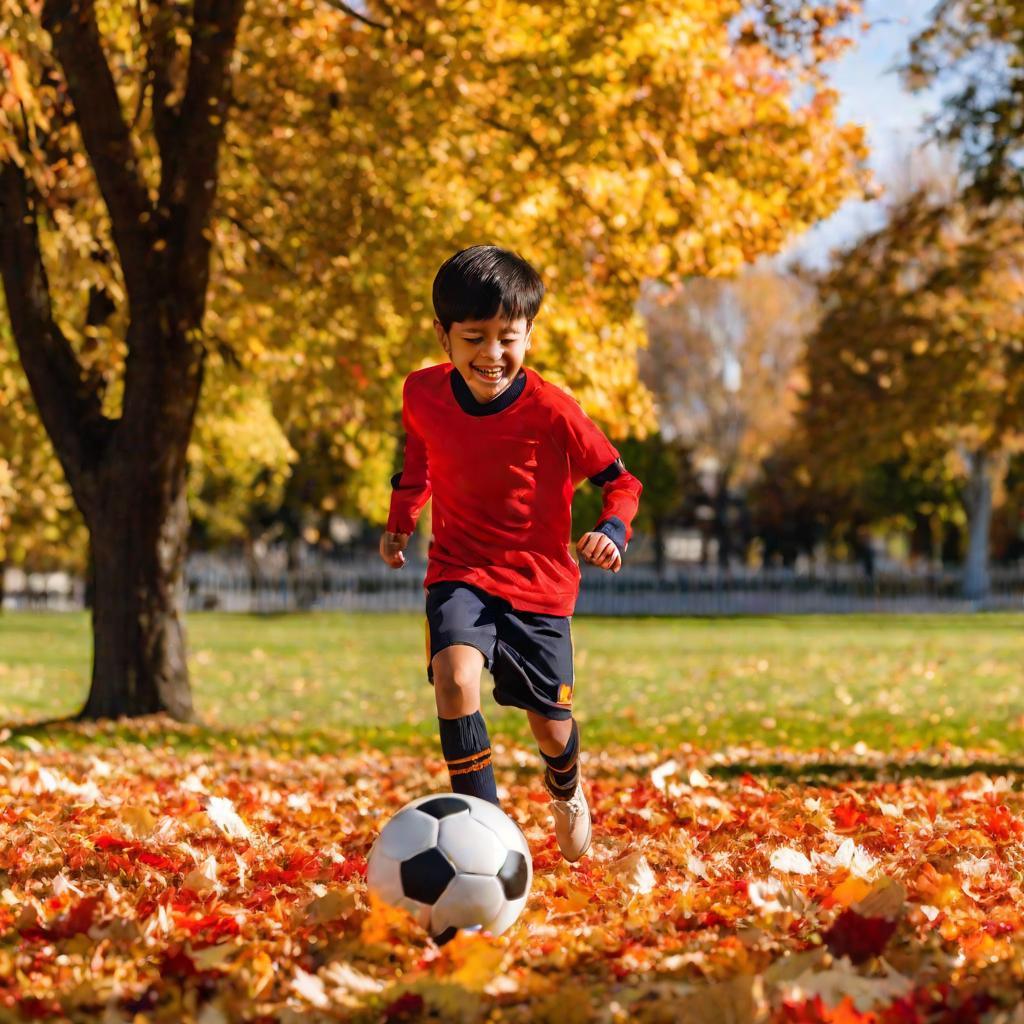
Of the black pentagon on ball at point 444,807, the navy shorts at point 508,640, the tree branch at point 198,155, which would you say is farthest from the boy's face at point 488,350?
the tree branch at point 198,155

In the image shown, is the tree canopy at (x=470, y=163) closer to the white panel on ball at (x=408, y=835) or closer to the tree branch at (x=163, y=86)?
the tree branch at (x=163, y=86)

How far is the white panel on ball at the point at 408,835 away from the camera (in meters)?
4.19

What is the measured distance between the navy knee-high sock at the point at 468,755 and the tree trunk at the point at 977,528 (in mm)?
37971

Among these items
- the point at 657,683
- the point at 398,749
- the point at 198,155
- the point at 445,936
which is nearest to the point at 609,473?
the point at 445,936

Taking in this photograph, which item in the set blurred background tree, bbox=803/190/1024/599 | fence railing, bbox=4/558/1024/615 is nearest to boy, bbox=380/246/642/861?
blurred background tree, bbox=803/190/1024/599

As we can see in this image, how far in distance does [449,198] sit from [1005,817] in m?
7.86

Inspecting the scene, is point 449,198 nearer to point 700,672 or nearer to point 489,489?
point 489,489

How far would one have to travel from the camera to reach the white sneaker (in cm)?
516

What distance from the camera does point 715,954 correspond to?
12.3 feet

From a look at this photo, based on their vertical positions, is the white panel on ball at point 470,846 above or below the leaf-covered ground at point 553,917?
above

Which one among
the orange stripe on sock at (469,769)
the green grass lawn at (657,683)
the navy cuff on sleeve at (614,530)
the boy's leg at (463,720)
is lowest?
the green grass lawn at (657,683)

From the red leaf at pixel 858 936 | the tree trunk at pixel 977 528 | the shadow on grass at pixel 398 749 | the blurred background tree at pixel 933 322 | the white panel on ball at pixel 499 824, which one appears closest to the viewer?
the red leaf at pixel 858 936

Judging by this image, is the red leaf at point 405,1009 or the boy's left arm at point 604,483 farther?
the boy's left arm at point 604,483

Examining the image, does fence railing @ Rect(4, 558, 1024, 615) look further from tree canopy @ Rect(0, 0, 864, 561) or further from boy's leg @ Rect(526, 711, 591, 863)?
boy's leg @ Rect(526, 711, 591, 863)
